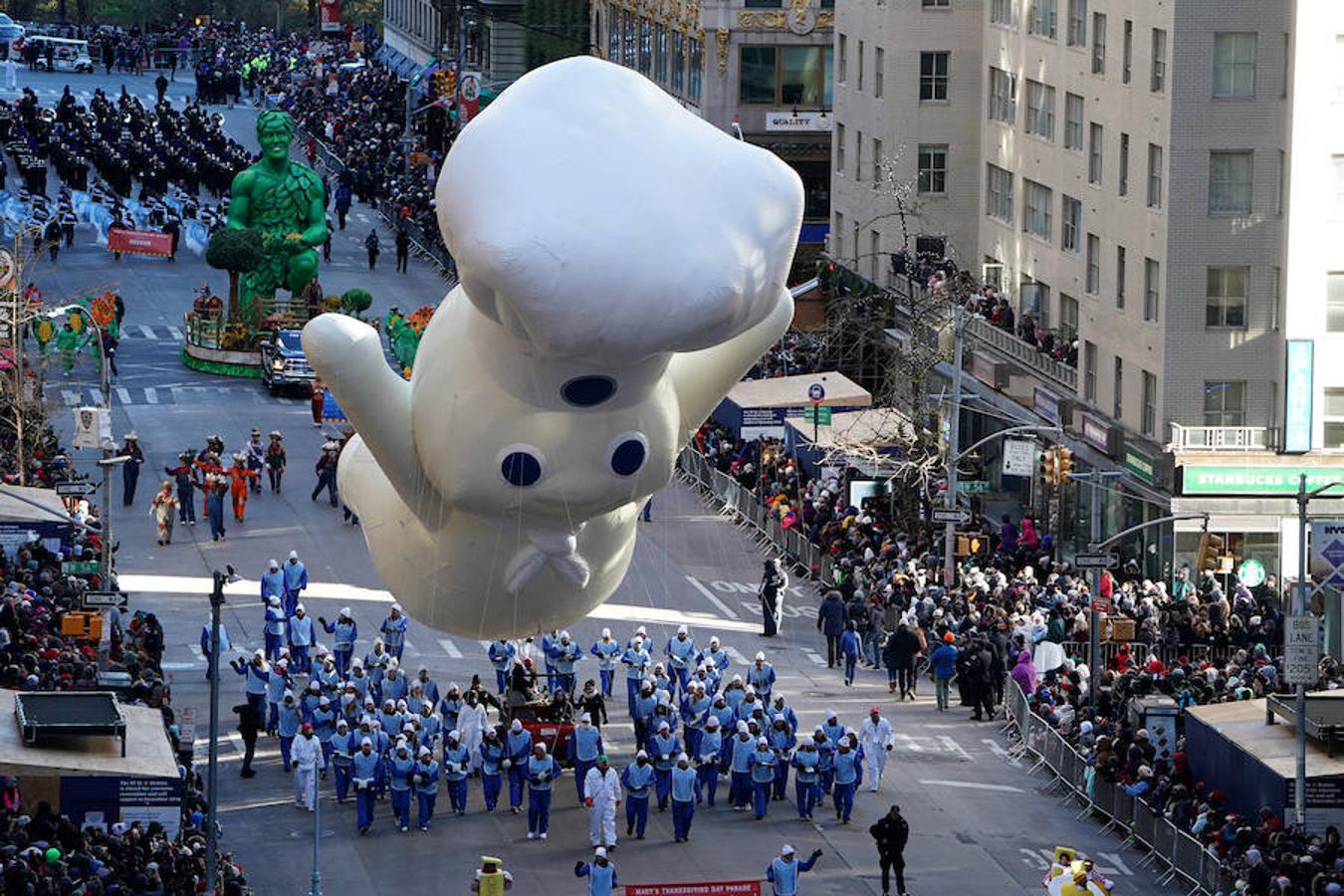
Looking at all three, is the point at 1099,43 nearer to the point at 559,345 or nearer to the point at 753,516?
the point at 753,516

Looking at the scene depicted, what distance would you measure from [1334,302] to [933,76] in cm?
2026

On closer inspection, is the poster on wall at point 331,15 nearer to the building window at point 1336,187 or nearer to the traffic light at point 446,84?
the traffic light at point 446,84

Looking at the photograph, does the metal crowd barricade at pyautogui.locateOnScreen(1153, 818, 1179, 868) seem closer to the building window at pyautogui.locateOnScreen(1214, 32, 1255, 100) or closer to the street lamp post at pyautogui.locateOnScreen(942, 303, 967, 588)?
the street lamp post at pyautogui.locateOnScreen(942, 303, 967, 588)

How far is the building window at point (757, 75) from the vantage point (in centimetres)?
9656

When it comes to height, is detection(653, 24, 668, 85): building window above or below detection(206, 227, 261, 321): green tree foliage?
above

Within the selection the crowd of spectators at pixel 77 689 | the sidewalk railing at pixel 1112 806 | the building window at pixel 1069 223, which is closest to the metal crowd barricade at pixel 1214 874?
the sidewalk railing at pixel 1112 806

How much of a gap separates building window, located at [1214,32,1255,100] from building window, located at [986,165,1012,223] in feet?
45.0

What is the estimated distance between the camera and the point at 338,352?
27.6 meters

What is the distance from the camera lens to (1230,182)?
2457 inches

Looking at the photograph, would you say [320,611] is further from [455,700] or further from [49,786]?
[49,786]

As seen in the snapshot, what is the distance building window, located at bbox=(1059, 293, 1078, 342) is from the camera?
70025 mm

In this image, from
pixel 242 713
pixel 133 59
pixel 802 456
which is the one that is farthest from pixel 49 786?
pixel 133 59

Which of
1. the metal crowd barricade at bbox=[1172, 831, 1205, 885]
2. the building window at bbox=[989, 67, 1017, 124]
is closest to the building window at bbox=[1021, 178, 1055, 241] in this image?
the building window at bbox=[989, 67, 1017, 124]

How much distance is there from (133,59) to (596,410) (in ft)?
393
